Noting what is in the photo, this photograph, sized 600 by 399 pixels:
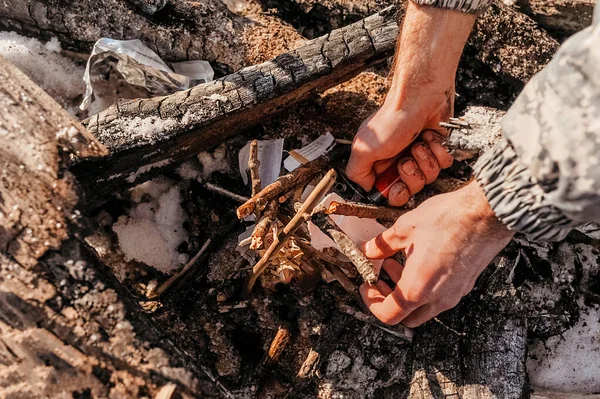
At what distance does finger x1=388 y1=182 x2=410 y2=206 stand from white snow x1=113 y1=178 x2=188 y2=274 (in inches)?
31.6

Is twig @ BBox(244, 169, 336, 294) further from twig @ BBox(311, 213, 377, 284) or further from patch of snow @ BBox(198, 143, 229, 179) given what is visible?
patch of snow @ BBox(198, 143, 229, 179)

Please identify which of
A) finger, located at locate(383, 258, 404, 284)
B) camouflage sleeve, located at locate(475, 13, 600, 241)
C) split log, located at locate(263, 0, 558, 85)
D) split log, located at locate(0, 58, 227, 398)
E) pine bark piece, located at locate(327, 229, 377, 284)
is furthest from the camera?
split log, located at locate(263, 0, 558, 85)

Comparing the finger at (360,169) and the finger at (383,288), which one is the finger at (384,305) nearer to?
the finger at (383,288)

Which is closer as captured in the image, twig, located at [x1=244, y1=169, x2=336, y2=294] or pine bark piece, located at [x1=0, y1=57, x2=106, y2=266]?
pine bark piece, located at [x1=0, y1=57, x2=106, y2=266]

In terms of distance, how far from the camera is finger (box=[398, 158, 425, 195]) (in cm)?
186

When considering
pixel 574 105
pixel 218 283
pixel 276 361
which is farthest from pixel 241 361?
pixel 574 105

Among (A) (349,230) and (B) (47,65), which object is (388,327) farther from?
(B) (47,65)

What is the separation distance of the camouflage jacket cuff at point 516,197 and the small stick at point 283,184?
641 millimetres

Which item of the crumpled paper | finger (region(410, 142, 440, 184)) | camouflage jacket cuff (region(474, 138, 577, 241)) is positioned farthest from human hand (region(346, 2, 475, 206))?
the crumpled paper

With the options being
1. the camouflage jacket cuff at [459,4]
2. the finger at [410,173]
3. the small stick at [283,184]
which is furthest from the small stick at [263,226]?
the camouflage jacket cuff at [459,4]

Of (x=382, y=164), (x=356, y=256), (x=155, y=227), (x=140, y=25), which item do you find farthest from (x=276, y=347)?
(x=140, y=25)

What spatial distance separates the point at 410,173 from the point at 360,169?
7.2 inches

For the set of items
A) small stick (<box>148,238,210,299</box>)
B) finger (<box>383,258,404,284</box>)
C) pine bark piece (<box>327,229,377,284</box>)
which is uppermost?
pine bark piece (<box>327,229,377,284</box>)

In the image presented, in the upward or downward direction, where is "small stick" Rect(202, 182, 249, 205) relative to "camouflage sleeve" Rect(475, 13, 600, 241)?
downward
